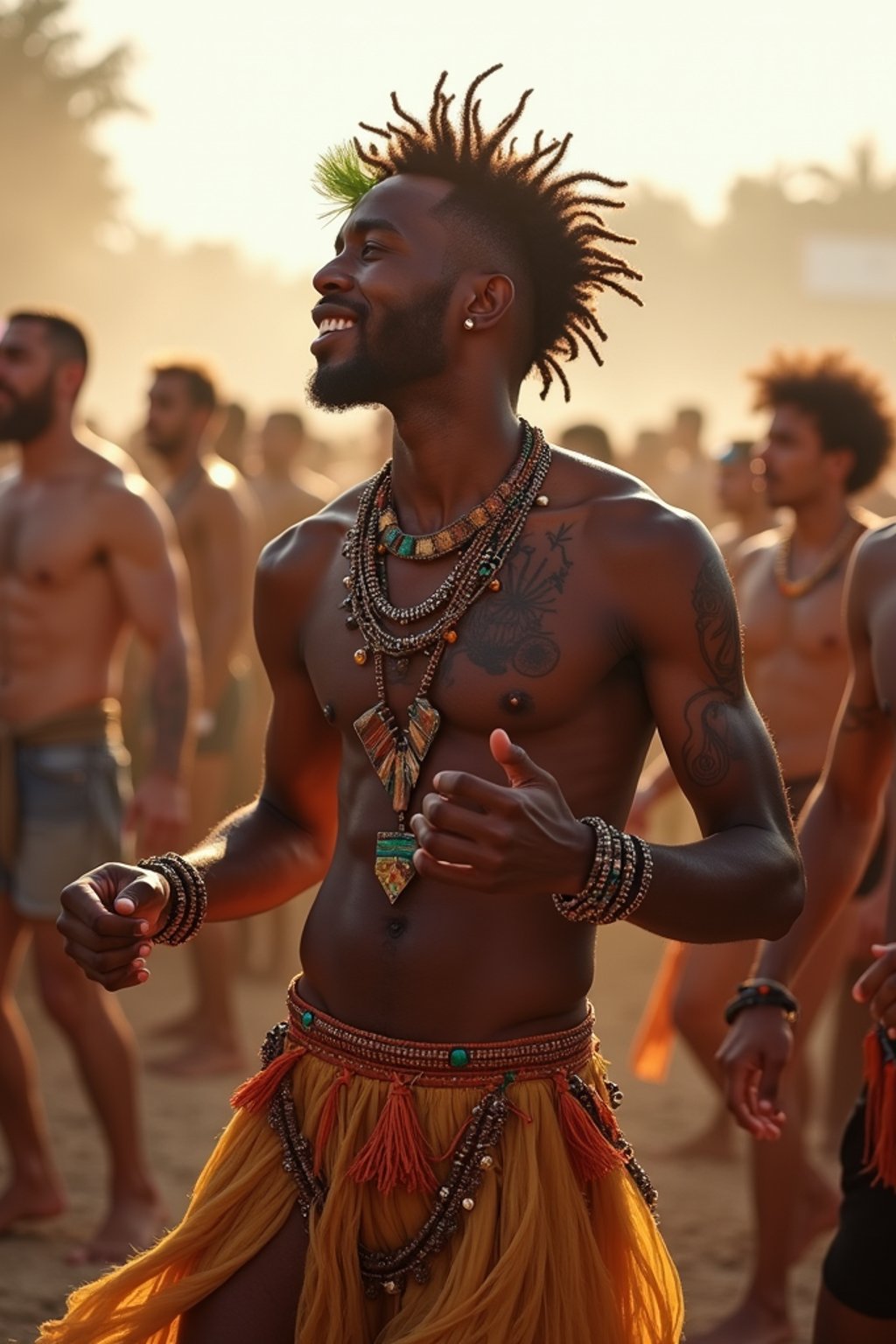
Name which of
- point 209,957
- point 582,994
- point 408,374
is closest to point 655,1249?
point 582,994

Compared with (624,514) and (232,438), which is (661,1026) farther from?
(232,438)

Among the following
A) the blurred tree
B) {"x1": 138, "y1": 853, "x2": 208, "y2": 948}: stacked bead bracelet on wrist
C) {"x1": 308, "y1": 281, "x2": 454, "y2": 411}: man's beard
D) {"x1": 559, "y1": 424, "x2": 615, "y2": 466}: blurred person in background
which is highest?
the blurred tree

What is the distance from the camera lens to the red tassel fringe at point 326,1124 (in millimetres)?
3357

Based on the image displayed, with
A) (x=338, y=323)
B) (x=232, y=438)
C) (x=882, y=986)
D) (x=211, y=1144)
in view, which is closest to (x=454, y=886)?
(x=882, y=986)

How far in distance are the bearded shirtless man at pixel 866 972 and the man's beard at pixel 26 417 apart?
3.18 meters

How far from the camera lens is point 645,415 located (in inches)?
3120

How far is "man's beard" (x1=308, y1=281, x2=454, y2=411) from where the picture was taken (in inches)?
135

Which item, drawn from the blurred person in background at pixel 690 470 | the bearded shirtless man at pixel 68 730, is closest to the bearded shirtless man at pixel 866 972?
the bearded shirtless man at pixel 68 730

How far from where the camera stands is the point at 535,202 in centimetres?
365

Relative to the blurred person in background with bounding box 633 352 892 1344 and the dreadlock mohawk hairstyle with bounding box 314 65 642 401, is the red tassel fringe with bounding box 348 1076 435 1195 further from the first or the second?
the blurred person in background with bounding box 633 352 892 1344

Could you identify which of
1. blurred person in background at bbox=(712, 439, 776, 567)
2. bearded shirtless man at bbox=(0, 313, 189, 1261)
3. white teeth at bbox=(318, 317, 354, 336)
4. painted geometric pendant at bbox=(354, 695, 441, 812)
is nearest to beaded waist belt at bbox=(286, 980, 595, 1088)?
painted geometric pendant at bbox=(354, 695, 441, 812)

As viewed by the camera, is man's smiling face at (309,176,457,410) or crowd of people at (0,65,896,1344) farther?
man's smiling face at (309,176,457,410)

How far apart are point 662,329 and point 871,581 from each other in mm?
77298

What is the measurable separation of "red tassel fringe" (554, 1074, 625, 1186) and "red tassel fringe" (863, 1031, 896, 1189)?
32.3 inches
